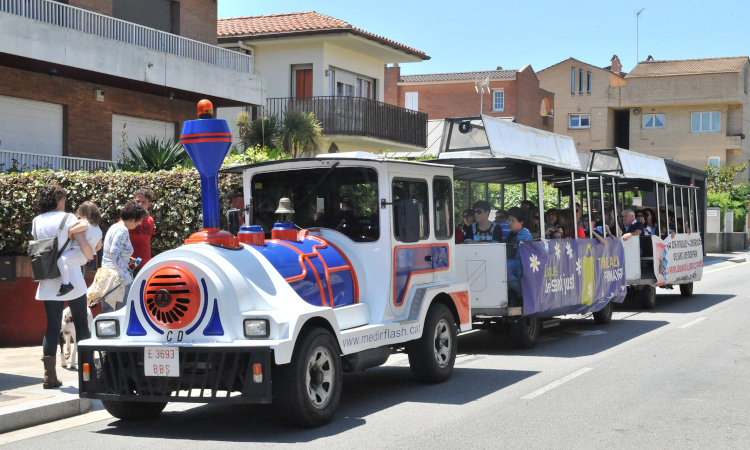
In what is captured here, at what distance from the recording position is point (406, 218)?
865 centimetres

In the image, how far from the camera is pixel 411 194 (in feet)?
29.7

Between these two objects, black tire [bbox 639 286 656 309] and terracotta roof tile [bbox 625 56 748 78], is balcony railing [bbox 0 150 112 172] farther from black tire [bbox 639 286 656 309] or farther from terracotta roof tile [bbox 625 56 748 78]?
terracotta roof tile [bbox 625 56 748 78]

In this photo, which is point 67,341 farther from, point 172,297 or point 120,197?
point 172,297

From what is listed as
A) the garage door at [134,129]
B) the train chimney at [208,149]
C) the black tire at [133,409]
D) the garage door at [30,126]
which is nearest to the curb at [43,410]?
the black tire at [133,409]

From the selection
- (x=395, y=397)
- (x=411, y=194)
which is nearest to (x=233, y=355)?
(x=395, y=397)

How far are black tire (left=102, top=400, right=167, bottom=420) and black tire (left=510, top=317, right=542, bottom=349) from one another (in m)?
5.40

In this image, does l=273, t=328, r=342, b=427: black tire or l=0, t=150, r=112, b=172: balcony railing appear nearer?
l=273, t=328, r=342, b=427: black tire

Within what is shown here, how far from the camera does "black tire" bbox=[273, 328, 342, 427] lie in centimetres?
Answer: 693

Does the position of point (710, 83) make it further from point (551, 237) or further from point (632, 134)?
point (551, 237)

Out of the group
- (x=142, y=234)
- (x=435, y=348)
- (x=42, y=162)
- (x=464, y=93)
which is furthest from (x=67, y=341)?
(x=464, y=93)

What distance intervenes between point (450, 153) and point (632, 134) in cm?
5334

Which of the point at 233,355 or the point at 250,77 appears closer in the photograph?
the point at 233,355

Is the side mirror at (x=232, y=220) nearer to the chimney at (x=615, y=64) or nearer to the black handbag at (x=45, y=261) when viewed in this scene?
the black handbag at (x=45, y=261)

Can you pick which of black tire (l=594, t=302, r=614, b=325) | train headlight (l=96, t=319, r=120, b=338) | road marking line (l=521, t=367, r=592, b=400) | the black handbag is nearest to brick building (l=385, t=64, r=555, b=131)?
black tire (l=594, t=302, r=614, b=325)
